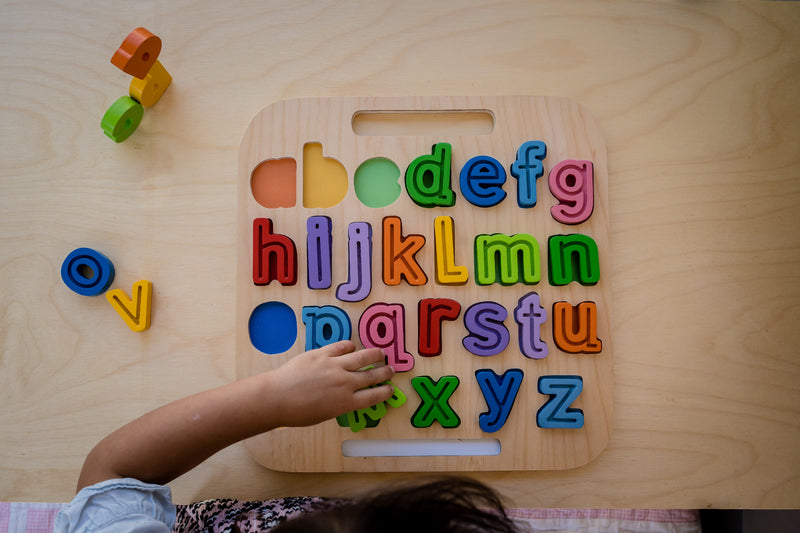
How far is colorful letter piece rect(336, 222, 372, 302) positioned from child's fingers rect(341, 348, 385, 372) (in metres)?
0.07

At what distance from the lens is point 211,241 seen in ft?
2.23

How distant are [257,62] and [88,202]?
0.27 meters

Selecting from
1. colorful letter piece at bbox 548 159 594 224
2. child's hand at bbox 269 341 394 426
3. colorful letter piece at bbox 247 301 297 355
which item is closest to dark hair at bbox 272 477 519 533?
child's hand at bbox 269 341 394 426

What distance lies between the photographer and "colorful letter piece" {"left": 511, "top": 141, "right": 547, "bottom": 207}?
2.16ft

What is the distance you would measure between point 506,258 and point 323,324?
222 mm

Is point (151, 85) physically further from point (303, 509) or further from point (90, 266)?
point (303, 509)

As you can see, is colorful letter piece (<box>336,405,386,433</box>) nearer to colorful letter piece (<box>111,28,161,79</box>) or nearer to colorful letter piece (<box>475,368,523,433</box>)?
colorful letter piece (<box>475,368,523,433</box>)

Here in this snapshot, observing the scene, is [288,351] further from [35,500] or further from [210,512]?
[35,500]

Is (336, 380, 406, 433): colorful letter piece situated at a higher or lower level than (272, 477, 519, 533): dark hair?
higher

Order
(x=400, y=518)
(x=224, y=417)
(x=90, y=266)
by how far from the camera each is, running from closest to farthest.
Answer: (x=400, y=518), (x=224, y=417), (x=90, y=266)

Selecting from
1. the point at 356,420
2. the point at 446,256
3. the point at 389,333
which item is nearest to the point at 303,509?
the point at 356,420

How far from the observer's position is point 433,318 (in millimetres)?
645

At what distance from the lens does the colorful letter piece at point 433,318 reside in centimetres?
64

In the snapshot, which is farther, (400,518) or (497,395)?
(497,395)
